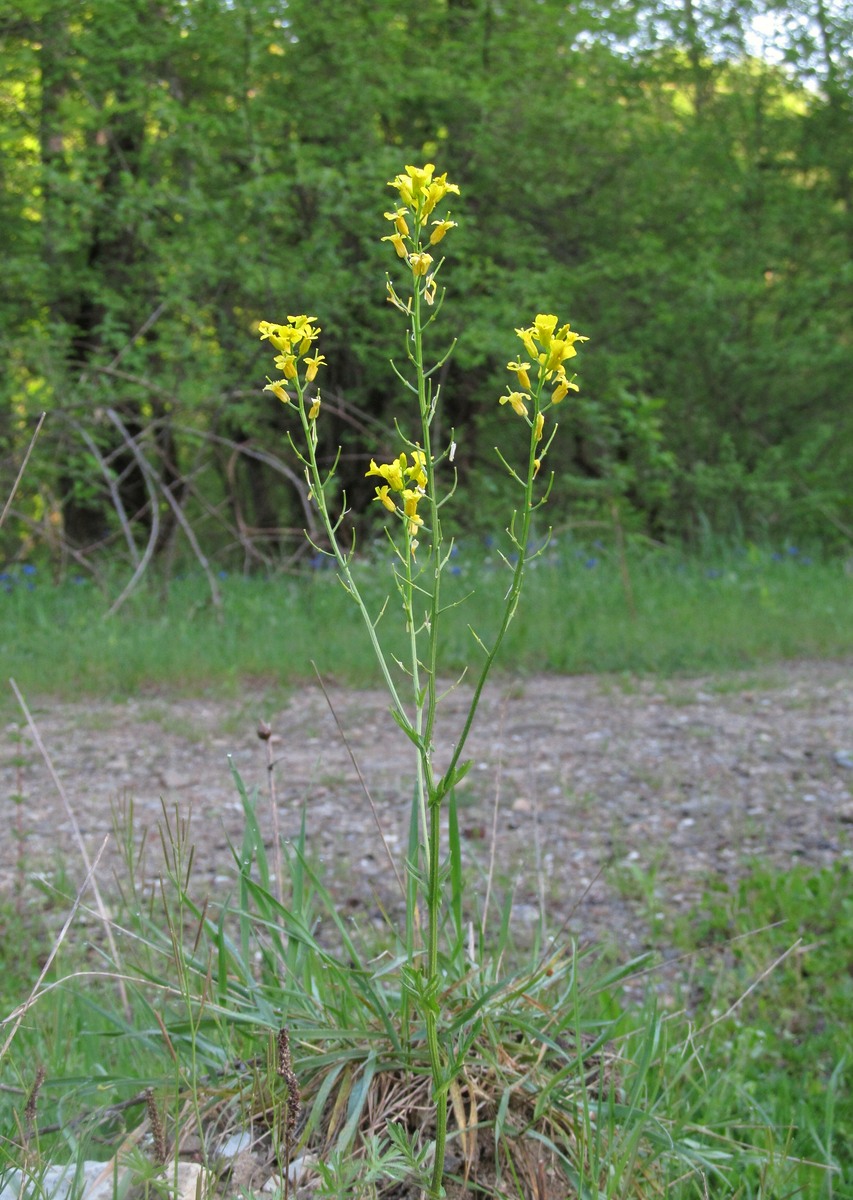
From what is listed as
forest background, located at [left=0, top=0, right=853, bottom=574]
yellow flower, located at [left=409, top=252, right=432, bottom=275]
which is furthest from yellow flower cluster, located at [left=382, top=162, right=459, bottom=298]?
forest background, located at [left=0, top=0, right=853, bottom=574]

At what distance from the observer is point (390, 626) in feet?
20.2

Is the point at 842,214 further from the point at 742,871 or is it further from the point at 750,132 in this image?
the point at 742,871

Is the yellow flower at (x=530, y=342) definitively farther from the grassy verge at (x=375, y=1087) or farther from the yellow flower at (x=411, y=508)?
the grassy verge at (x=375, y=1087)

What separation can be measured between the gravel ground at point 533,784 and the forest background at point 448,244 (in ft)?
8.49

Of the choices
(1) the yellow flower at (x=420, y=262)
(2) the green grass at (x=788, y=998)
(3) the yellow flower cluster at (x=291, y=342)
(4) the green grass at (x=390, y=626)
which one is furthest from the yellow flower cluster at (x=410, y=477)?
(4) the green grass at (x=390, y=626)

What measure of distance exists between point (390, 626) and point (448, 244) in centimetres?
352

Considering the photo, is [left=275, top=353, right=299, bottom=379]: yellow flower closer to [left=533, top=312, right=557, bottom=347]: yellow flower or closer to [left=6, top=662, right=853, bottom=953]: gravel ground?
[left=533, top=312, right=557, bottom=347]: yellow flower

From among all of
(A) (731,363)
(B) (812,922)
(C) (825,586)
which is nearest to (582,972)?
(B) (812,922)

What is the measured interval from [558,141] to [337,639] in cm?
503

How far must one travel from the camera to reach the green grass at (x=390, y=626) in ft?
18.2

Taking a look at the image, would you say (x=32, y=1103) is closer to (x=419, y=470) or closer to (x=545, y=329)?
(x=419, y=470)

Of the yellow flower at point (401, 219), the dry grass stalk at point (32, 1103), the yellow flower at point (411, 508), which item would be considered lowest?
the dry grass stalk at point (32, 1103)

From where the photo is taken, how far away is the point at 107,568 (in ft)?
25.8

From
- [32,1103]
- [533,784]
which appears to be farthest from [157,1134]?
[533,784]
